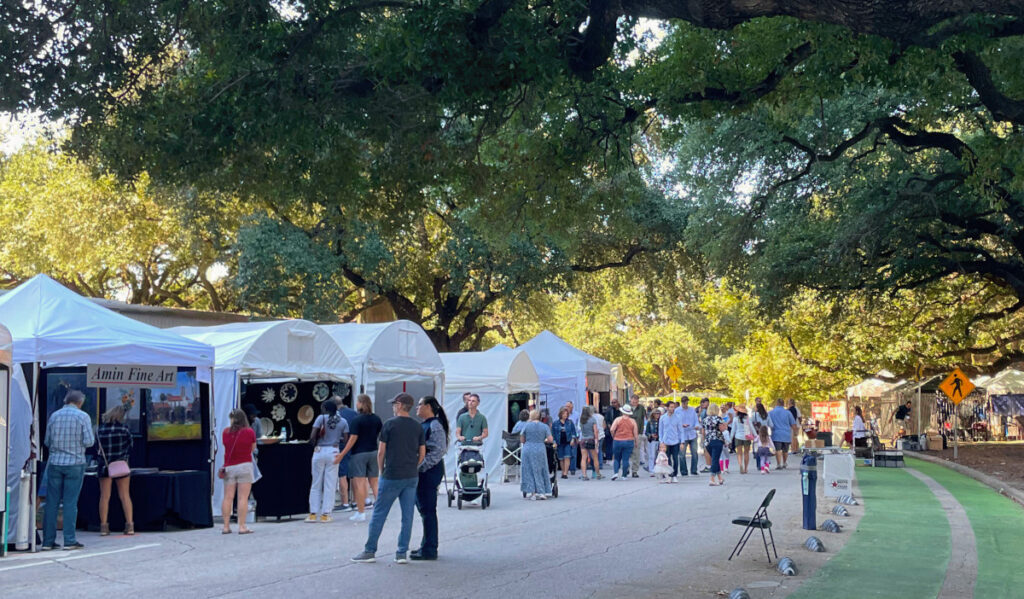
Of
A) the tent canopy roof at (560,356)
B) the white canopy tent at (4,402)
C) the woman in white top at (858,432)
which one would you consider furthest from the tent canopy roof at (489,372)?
the white canopy tent at (4,402)

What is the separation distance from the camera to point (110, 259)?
2969 centimetres

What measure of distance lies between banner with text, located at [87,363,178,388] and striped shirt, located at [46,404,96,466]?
0.75 metres

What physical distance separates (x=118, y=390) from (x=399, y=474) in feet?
21.7

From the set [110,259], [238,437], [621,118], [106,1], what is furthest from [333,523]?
[110,259]

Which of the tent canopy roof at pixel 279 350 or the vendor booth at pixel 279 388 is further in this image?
the tent canopy roof at pixel 279 350

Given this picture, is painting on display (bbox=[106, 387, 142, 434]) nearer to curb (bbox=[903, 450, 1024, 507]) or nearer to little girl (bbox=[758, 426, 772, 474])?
curb (bbox=[903, 450, 1024, 507])

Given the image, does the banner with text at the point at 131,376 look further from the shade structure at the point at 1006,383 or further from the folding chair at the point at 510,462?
the shade structure at the point at 1006,383

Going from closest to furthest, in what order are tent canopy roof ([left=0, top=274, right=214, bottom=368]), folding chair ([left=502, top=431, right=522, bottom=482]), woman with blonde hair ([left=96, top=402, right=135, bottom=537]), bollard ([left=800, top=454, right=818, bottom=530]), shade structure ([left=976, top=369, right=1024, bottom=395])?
tent canopy roof ([left=0, top=274, right=214, bottom=368])
bollard ([left=800, top=454, right=818, bottom=530])
woman with blonde hair ([left=96, top=402, right=135, bottom=537])
folding chair ([left=502, top=431, right=522, bottom=482])
shade structure ([left=976, top=369, right=1024, bottom=395])

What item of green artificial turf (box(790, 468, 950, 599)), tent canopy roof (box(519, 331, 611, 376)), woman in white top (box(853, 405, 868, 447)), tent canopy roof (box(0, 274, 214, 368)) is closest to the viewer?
green artificial turf (box(790, 468, 950, 599))

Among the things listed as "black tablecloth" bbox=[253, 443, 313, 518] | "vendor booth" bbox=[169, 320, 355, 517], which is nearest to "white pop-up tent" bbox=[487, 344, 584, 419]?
"vendor booth" bbox=[169, 320, 355, 517]

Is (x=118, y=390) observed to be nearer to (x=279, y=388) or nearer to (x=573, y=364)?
(x=279, y=388)

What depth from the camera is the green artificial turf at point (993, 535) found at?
9.62m

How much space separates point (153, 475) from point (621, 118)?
7557 millimetres

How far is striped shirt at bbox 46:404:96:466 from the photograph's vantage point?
12.0m
